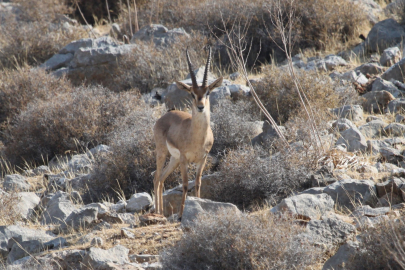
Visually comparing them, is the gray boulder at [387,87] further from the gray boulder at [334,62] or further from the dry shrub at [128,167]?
the dry shrub at [128,167]

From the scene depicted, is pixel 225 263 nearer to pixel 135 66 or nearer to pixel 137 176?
pixel 137 176

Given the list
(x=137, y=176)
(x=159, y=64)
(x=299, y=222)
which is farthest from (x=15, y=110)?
(x=299, y=222)

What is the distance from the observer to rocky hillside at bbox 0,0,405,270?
16.9 feet

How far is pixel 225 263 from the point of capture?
4.76 m

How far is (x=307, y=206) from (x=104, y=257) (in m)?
2.61

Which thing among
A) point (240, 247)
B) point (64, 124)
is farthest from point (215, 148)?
point (240, 247)

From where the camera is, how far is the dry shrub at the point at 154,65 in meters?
14.9

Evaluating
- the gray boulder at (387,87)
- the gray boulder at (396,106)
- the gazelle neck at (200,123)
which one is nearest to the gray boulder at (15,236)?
the gazelle neck at (200,123)

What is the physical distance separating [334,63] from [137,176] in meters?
6.89

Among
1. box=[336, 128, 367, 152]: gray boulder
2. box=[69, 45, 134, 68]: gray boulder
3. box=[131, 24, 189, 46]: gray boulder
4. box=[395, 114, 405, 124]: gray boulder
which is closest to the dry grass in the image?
box=[336, 128, 367, 152]: gray boulder

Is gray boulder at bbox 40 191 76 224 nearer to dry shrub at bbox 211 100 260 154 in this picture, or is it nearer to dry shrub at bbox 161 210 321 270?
dry shrub at bbox 161 210 321 270

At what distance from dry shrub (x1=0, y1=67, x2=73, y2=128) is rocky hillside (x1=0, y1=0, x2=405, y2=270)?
0.15 ft

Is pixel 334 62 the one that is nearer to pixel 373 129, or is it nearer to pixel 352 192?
pixel 373 129

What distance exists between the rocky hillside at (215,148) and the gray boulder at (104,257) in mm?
17
